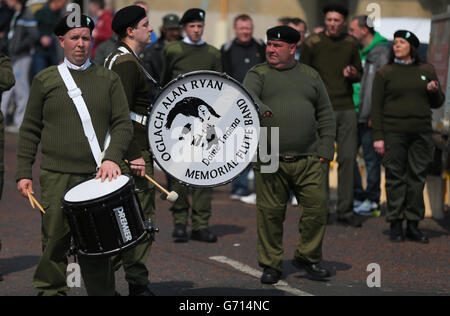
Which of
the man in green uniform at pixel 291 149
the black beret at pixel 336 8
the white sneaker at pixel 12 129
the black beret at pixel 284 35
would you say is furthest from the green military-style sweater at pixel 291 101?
the white sneaker at pixel 12 129

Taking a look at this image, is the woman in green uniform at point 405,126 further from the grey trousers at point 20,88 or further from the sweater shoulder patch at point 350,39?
the grey trousers at point 20,88

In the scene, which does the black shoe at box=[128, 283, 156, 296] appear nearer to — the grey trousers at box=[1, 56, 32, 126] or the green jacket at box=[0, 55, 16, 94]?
the green jacket at box=[0, 55, 16, 94]

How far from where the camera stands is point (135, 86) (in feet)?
24.5

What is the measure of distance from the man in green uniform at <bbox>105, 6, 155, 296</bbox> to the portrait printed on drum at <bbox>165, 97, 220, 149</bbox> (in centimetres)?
47

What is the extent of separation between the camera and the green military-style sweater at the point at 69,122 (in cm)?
663

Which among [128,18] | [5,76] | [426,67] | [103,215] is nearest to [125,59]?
[128,18]

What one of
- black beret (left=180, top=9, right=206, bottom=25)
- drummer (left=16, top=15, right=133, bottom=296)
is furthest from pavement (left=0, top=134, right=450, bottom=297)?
black beret (left=180, top=9, right=206, bottom=25)

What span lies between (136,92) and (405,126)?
12.1 feet

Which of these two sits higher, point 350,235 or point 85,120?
point 85,120
